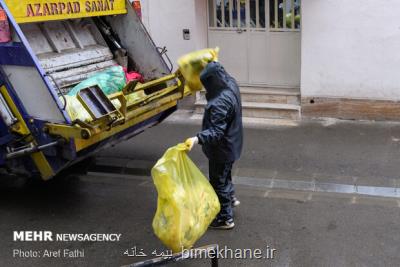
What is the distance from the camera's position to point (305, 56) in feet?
23.2

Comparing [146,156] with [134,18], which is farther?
[146,156]

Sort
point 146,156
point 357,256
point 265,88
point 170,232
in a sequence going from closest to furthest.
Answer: point 170,232
point 357,256
point 146,156
point 265,88

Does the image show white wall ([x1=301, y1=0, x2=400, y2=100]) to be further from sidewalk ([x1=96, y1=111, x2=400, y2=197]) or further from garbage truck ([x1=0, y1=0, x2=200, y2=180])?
garbage truck ([x1=0, y1=0, x2=200, y2=180])

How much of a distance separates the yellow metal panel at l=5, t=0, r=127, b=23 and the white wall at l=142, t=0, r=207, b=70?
6.36ft

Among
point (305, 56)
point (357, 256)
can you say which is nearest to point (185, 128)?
point (305, 56)

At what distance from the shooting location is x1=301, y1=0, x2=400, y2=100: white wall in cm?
663

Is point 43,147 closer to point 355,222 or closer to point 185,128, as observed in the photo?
point 355,222

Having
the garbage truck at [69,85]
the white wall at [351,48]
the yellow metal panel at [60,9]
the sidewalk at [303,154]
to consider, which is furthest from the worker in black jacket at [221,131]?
the white wall at [351,48]

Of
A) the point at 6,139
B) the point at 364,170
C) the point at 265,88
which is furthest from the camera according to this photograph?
the point at 265,88

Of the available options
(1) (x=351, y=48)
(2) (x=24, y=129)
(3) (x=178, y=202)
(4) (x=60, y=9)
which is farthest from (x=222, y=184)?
(1) (x=351, y=48)

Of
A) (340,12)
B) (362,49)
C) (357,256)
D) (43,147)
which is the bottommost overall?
(357,256)

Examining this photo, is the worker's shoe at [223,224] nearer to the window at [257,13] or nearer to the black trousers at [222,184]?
the black trousers at [222,184]

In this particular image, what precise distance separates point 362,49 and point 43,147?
4.30 metres

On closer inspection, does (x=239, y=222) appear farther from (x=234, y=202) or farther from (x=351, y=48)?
(x=351, y=48)
